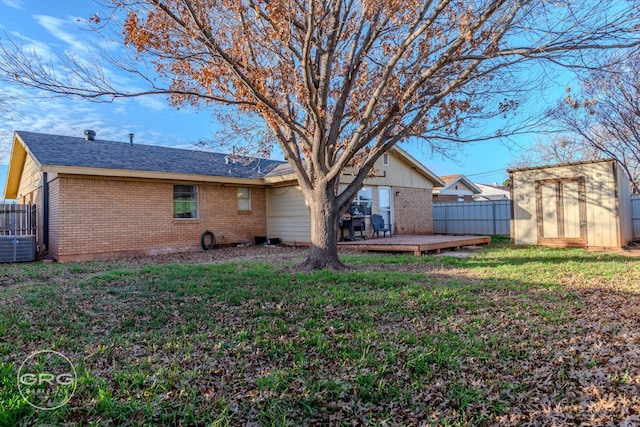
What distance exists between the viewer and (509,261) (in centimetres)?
815

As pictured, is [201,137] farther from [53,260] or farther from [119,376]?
[119,376]

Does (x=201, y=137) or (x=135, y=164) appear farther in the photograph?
(x=135, y=164)

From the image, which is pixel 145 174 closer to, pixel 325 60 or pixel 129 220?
pixel 129 220

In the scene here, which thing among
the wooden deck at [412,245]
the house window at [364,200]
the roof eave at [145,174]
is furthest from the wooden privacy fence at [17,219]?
the house window at [364,200]

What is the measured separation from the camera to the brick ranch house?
9.91 meters

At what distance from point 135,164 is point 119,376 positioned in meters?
9.58

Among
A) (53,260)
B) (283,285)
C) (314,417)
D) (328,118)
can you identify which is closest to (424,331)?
(314,417)

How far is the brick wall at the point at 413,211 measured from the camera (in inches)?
606

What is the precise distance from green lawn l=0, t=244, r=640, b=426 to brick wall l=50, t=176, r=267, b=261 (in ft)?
14.4

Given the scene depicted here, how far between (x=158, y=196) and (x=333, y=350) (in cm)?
985

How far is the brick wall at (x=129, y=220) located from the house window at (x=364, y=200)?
4.41 meters

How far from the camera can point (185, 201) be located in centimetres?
1215

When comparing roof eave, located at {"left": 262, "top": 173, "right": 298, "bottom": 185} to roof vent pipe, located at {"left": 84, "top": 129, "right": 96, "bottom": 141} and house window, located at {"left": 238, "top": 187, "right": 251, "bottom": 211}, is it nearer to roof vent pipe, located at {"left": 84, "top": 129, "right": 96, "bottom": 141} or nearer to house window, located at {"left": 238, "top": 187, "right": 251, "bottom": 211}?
house window, located at {"left": 238, "top": 187, "right": 251, "bottom": 211}

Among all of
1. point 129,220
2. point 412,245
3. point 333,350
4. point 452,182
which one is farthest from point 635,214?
point 129,220
